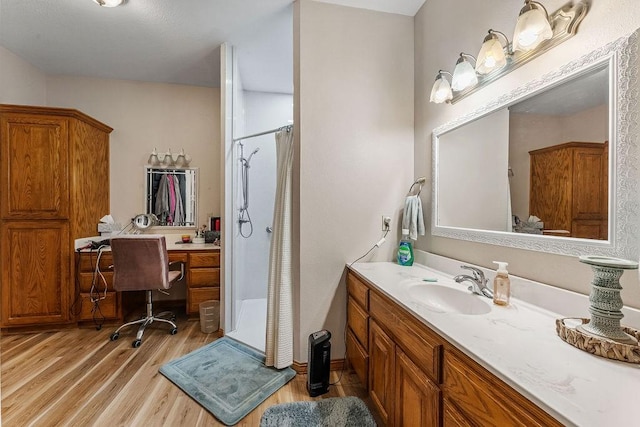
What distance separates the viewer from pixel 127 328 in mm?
2777

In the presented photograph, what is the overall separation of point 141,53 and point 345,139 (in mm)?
2328

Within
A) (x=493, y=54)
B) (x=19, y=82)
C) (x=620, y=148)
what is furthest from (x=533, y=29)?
(x=19, y=82)

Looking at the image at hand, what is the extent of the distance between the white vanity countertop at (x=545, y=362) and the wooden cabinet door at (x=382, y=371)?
0.33m

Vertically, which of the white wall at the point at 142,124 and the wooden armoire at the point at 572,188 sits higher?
the white wall at the point at 142,124

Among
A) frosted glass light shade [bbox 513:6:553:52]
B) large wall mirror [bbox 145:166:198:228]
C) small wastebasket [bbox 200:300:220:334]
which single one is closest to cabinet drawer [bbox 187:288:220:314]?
small wastebasket [bbox 200:300:220:334]

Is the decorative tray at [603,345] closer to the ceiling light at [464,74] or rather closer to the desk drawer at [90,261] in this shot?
the ceiling light at [464,74]

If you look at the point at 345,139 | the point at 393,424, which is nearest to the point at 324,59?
the point at 345,139

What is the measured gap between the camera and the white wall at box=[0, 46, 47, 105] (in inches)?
105

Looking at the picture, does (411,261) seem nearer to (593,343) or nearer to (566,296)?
(566,296)

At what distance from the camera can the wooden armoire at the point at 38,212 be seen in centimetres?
254

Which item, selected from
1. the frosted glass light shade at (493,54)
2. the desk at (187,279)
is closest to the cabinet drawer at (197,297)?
the desk at (187,279)

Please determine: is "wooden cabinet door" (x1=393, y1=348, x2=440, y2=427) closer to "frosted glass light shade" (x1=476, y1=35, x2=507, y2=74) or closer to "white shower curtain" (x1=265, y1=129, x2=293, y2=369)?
"white shower curtain" (x1=265, y1=129, x2=293, y2=369)

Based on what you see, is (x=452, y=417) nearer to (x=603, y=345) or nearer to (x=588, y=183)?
(x=603, y=345)

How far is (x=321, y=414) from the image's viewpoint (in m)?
1.61
